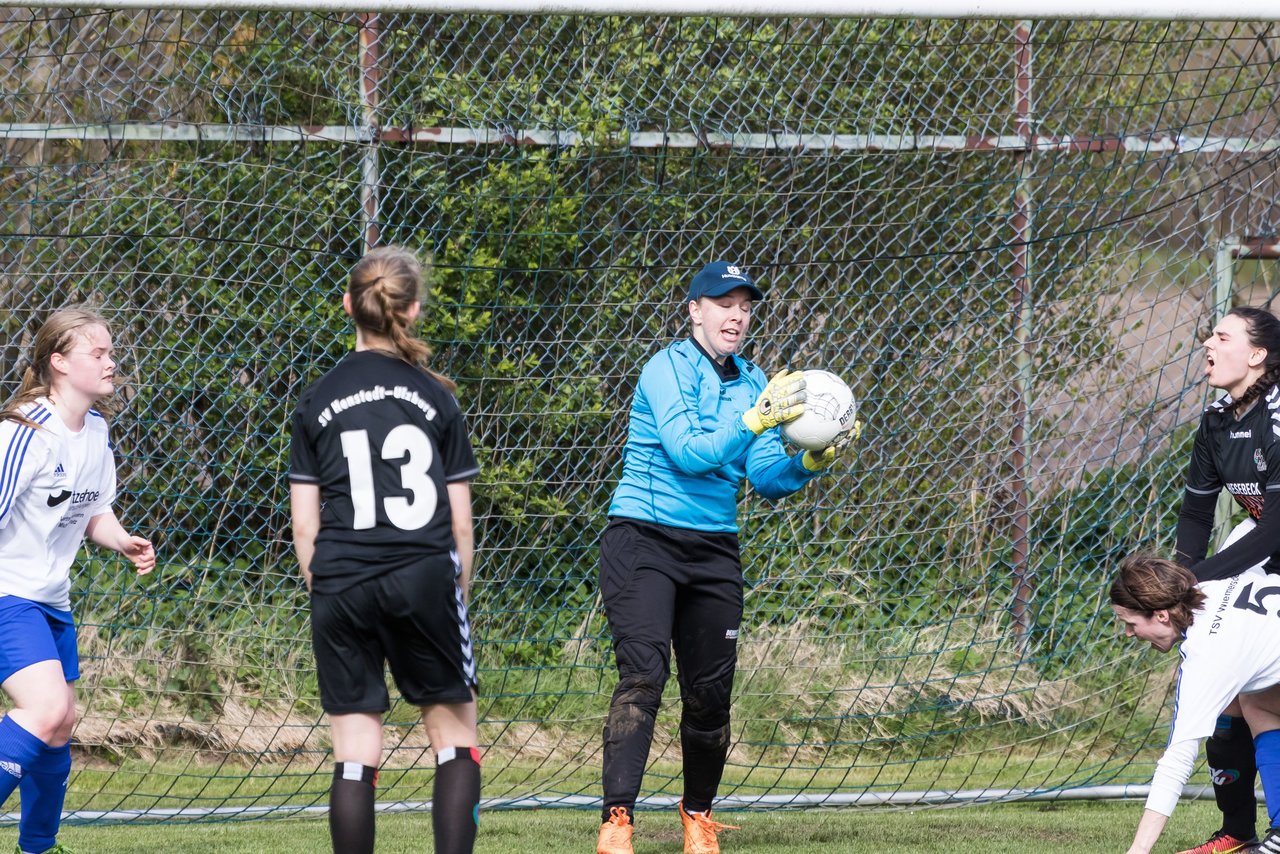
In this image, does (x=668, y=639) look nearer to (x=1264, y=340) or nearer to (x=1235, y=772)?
(x=1235, y=772)

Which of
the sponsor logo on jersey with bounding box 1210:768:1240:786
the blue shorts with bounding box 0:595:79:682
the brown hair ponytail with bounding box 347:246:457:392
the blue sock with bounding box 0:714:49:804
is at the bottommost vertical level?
the sponsor logo on jersey with bounding box 1210:768:1240:786

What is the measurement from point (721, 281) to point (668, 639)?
3.69ft

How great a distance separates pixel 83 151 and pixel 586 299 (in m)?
2.30

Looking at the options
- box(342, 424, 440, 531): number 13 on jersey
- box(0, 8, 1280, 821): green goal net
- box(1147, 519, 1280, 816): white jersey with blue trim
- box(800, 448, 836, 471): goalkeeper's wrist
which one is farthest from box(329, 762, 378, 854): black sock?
box(0, 8, 1280, 821): green goal net

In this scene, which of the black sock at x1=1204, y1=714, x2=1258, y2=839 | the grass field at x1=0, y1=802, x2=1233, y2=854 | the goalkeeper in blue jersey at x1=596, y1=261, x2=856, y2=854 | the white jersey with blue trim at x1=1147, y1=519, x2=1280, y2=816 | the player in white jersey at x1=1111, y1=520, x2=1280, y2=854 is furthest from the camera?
the grass field at x1=0, y1=802, x2=1233, y2=854

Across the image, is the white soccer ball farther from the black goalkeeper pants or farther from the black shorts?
the black shorts

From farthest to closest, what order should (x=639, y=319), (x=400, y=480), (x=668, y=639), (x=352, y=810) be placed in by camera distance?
(x=639, y=319) → (x=668, y=639) → (x=400, y=480) → (x=352, y=810)

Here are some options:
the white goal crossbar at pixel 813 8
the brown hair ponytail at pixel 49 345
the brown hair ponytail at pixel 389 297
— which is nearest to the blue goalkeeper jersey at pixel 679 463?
the brown hair ponytail at pixel 389 297

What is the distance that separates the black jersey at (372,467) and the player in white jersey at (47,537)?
3.66 ft

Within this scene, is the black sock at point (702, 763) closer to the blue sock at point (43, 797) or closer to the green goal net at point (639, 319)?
the green goal net at point (639, 319)

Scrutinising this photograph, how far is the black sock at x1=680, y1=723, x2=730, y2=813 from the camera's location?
4.15 metres

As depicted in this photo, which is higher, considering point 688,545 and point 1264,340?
point 1264,340

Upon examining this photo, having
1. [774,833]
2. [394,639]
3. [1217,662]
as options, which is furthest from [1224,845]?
[394,639]

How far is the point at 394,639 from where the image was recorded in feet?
9.68
